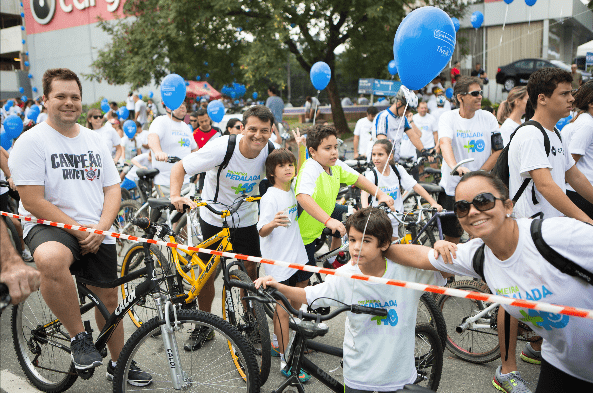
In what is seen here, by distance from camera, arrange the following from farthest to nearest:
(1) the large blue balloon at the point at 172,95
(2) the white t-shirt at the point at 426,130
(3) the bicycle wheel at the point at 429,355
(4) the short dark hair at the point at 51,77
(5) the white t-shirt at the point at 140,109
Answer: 1. (5) the white t-shirt at the point at 140,109
2. (2) the white t-shirt at the point at 426,130
3. (1) the large blue balloon at the point at 172,95
4. (4) the short dark hair at the point at 51,77
5. (3) the bicycle wheel at the point at 429,355

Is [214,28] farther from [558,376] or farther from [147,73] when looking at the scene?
[558,376]

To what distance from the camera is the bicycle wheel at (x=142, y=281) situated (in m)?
3.38

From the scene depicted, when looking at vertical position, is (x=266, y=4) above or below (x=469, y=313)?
above

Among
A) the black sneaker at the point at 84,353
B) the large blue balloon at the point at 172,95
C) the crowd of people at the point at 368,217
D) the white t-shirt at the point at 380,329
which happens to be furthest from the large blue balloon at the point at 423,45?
the large blue balloon at the point at 172,95

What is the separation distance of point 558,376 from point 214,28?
16.9 m

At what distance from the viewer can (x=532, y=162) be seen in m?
3.11

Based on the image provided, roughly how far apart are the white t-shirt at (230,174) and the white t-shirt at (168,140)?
8.40 feet

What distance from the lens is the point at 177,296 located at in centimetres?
356

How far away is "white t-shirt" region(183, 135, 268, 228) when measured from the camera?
390 cm

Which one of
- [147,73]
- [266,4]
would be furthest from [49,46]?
[266,4]

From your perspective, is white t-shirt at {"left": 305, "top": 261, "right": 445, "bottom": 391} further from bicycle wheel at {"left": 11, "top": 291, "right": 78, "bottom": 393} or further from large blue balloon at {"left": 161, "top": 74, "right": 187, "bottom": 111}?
large blue balloon at {"left": 161, "top": 74, "right": 187, "bottom": 111}

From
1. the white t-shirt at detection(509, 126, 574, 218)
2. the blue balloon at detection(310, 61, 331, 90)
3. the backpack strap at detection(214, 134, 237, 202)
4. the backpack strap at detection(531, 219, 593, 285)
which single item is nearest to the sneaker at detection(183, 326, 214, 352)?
the backpack strap at detection(214, 134, 237, 202)

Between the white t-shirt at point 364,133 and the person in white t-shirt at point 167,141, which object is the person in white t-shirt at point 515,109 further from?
the white t-shirt at point 364,133

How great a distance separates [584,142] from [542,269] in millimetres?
2308
